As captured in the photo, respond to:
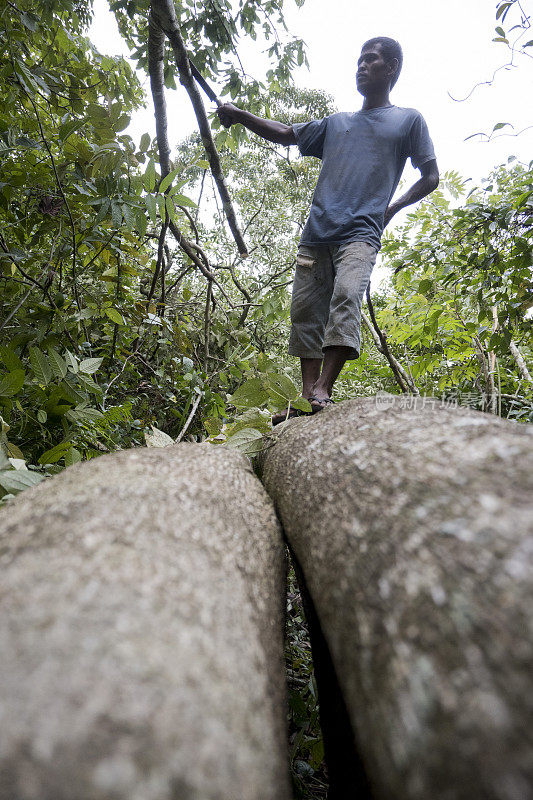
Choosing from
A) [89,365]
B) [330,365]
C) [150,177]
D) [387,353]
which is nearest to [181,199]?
[150,177]

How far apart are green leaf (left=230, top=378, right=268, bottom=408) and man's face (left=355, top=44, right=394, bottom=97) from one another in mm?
1911

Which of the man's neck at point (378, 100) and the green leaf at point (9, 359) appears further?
the man's neck at point (378, 100)

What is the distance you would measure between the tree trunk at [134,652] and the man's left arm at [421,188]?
82.8 inches

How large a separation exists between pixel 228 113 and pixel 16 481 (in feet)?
8.54

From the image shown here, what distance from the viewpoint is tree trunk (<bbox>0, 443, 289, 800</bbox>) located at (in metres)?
0.37

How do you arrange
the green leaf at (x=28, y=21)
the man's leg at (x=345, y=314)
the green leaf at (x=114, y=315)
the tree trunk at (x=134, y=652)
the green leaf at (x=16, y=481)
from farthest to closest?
A: the green leaf at (x=114, y=315)
the man's leg at (x=345, y=314)
the green leaf at (x=28, y=21)
the green leaf at (x=16, y=481)
the tree trunk at (x=134, y=652)

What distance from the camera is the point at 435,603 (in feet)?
1.60

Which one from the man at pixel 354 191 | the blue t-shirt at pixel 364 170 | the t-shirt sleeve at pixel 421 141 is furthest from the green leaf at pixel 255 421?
the t-shirt sleeve at pixel 421 141

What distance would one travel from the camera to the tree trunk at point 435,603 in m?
0.39

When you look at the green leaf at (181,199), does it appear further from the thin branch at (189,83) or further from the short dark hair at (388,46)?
the short dark hair at (388,46)

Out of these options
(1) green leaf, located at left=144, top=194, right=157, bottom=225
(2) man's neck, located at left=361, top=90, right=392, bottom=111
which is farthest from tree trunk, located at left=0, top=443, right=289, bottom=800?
(2) man's neck, located at left=361, top=90, right=392, bottom=111

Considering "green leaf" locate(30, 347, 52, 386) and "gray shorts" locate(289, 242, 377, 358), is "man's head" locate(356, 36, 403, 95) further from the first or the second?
"green leaf" locate(30, 347, 52, 386)

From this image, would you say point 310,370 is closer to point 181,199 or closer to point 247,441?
point 247,441

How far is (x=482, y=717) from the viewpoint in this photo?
39cm
